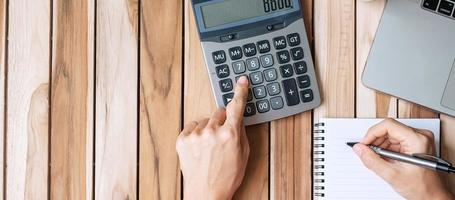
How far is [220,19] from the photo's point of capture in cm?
88

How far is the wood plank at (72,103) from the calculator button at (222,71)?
182 millimetres

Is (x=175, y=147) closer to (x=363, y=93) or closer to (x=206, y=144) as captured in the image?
(x=206, y=144)

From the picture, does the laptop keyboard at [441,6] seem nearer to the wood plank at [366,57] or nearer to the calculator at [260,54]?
the wood plank at [366,57]

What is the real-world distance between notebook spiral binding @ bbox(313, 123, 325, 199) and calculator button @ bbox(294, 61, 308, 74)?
8cm

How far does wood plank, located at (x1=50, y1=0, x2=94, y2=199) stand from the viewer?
2.95 feet

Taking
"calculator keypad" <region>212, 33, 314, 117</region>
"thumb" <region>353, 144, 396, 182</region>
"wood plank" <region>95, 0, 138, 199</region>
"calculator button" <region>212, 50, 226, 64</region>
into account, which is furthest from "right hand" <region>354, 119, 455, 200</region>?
"wood plank" <region>95, 0, 138, 199</region>

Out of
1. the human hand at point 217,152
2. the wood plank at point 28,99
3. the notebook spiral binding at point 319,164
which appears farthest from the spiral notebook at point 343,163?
the wood plank at point 28,99

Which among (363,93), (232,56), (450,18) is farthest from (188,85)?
(450,18)

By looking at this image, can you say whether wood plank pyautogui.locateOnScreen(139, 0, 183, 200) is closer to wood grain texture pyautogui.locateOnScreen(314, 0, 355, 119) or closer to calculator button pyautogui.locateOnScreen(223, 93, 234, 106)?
calculator button pyautogui.locateOnScreen(223, 93, 234, 106)

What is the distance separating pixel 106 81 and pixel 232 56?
0.60ft

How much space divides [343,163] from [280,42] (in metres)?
0.19

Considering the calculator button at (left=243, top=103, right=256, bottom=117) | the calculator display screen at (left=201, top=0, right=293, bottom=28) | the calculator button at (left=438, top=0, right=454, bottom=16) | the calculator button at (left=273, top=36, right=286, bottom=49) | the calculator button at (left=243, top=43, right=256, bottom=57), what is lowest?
the calculator button at (left=243, top=103, right=256, bottom=117)

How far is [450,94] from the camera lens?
2.81 feet

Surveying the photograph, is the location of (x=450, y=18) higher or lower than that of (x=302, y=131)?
higher
